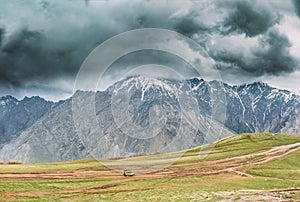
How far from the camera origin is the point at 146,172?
104 m

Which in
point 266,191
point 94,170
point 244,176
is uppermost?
point 94,170

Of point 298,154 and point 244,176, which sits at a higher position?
point 298,154

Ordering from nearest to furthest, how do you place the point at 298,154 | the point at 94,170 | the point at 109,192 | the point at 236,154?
1. the point at 109,192
2. the point at 94,170
3. the point at 298,154
4. the point at 236,154

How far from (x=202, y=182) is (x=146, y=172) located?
2505cm

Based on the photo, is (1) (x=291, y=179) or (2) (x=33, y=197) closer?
(2) (x=33, y=197)

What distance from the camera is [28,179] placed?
85875mm

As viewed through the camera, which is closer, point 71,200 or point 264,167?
point 71,200

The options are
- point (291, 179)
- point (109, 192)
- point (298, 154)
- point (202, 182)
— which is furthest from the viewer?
point (298, 154)

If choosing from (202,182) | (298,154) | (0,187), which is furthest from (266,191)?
(298,154)

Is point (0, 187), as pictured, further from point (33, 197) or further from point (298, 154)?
point (298, 154)

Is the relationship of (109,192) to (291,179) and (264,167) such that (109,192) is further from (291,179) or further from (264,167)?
(264,167)

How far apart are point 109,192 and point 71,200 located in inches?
→ 369

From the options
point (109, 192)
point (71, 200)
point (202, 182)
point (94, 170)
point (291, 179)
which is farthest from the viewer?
point (94, 170)

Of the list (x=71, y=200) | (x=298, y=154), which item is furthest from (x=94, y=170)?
(x=298, y=154)
